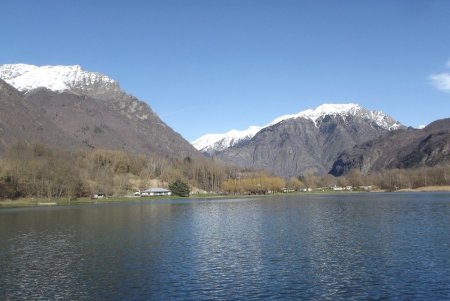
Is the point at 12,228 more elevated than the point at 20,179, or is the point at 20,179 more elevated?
the point at 20,179

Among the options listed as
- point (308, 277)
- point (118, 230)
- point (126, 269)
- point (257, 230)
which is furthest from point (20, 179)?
point (308, 277)

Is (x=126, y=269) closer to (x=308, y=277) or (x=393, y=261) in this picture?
(x=308, y=277)

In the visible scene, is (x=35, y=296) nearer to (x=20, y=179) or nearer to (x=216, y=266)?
(x=216, y=266)

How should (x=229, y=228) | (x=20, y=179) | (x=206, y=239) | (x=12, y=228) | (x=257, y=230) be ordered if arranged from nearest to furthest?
(x=206, y=239)
(x=257, y=230)
(x=229, y=228)
(x=12, y=228)
(x=20, y=179)

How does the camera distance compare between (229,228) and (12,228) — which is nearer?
(229,228)

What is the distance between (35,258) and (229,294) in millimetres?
27676

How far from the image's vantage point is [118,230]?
79.7 metres

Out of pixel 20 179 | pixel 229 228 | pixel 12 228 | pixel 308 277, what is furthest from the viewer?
pixel 20 179

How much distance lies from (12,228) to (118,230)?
22817mm

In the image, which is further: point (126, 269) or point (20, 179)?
point (20, 179)

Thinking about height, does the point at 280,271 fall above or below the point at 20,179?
below

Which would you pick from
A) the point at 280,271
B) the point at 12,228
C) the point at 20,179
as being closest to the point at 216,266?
the point at 280,271

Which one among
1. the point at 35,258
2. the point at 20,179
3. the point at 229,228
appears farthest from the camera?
the point at 20,179

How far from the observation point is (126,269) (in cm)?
4500
